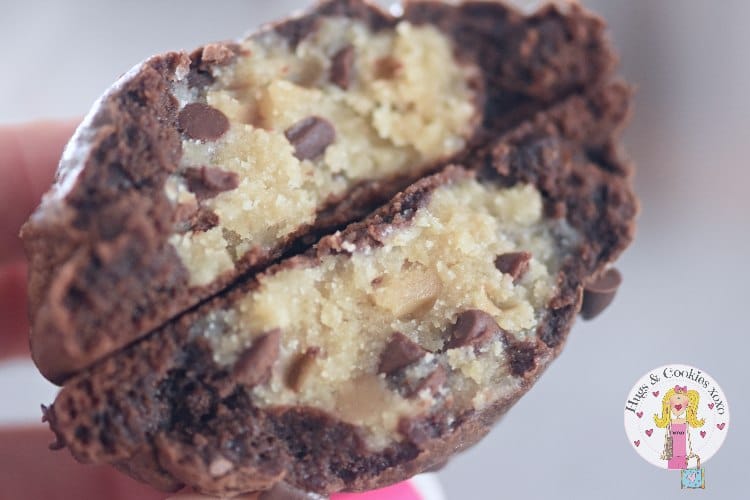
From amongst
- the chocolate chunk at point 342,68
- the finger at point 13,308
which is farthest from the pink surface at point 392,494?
the finger at point 13,308

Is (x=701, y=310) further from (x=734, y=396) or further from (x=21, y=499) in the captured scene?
(x=21, y=499)

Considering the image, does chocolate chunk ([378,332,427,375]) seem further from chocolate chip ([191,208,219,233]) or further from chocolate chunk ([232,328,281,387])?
chocolate chip ([191,208,219,233])

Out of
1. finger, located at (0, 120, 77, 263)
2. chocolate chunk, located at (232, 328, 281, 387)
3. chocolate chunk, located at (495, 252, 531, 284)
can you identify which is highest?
finger, located at (0, 120, 77, 263)

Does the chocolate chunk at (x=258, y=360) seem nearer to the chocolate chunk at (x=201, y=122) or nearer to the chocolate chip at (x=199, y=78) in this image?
the chocolate chunk at (x=201, y=122)

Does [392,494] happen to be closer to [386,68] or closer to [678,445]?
[678,445]
